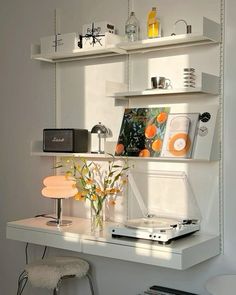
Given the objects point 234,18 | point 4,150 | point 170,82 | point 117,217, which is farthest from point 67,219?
point 234,18

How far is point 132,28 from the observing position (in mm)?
3184

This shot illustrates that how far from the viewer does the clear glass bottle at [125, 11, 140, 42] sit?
3.18 m

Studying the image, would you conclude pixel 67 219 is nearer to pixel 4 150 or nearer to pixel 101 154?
pixel 101 154

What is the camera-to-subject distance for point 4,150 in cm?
414

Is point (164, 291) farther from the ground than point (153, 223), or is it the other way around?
point (153, 223)

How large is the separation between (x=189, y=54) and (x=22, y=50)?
5.04 feet

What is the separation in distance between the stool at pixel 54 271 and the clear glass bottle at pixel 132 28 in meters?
1.51

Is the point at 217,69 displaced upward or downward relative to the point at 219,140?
upward

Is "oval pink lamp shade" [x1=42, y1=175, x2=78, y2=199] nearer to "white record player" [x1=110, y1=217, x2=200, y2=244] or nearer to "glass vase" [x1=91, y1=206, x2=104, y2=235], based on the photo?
"glass vase" [x1=91, y1=206, x2=104, y2=235]

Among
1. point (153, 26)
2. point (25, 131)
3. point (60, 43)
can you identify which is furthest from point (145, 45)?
point (25, 131)

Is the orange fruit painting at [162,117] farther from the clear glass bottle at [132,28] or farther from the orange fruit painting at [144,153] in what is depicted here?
the clear glass bottle at [132,28]

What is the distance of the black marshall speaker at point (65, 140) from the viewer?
11.2 feet

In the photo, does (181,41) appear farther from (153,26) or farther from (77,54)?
(77,54)

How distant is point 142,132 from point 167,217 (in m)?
0.56
